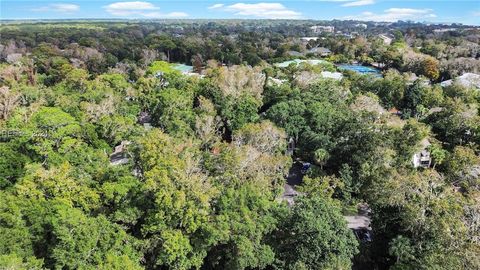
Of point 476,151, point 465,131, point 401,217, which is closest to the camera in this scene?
point 401,217

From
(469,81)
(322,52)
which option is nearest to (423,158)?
(469,81)

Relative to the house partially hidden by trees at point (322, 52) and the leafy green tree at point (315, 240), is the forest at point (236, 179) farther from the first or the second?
the house partially hidden by trees at point (322, 52)

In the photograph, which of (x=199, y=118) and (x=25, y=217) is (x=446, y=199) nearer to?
(x=199, y=118)

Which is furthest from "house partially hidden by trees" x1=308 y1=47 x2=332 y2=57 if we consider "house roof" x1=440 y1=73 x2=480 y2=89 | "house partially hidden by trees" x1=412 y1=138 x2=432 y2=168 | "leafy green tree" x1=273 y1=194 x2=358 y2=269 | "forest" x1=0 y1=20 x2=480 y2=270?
"leafy green tree" x1=273 y1=194 x2=358 y2=269

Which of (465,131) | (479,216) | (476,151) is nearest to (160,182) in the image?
(479,216)

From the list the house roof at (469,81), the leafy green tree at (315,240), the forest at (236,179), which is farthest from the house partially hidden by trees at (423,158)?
the house roof at (469,81)

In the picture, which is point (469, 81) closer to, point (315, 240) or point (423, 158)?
point (423, 158)

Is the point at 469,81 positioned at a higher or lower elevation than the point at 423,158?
higher

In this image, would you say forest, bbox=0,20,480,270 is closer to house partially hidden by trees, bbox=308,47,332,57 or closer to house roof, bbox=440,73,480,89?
house roof, bbox=440,73,480,89
